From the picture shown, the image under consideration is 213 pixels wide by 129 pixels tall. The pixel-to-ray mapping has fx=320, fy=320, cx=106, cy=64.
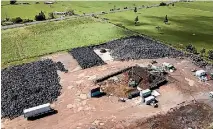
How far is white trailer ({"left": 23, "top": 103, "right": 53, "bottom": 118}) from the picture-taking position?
58.3 m

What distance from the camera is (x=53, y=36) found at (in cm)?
10362

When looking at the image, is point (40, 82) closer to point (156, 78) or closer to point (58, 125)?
point (58, 125)

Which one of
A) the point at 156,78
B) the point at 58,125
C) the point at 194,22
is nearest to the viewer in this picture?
the point at 58,125

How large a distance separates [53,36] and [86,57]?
2317 centimetres

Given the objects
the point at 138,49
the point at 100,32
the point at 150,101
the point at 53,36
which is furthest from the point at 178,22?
the point at 150,101

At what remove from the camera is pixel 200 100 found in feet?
208

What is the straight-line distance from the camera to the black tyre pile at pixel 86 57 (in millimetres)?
80688

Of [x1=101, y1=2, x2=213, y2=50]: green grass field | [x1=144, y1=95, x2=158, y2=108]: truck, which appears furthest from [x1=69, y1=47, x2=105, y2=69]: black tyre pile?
[x1=101, y1=2, x2=213, y2=50]: green grass field

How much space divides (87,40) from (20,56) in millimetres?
21448

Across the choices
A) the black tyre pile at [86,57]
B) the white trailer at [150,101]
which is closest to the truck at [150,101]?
the white trailer at [150,101]

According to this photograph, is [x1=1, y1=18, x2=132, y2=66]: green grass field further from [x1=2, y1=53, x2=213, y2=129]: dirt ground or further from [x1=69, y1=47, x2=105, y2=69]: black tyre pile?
[x1=2, y1=53, x2=213, y2=129]: dirt ground

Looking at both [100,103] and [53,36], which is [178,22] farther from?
[100,103]

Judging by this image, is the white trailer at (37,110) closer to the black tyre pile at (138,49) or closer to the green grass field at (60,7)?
the black tyre pile at (138,49)

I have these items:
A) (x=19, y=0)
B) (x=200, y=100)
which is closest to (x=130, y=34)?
(x=200, y=100)
